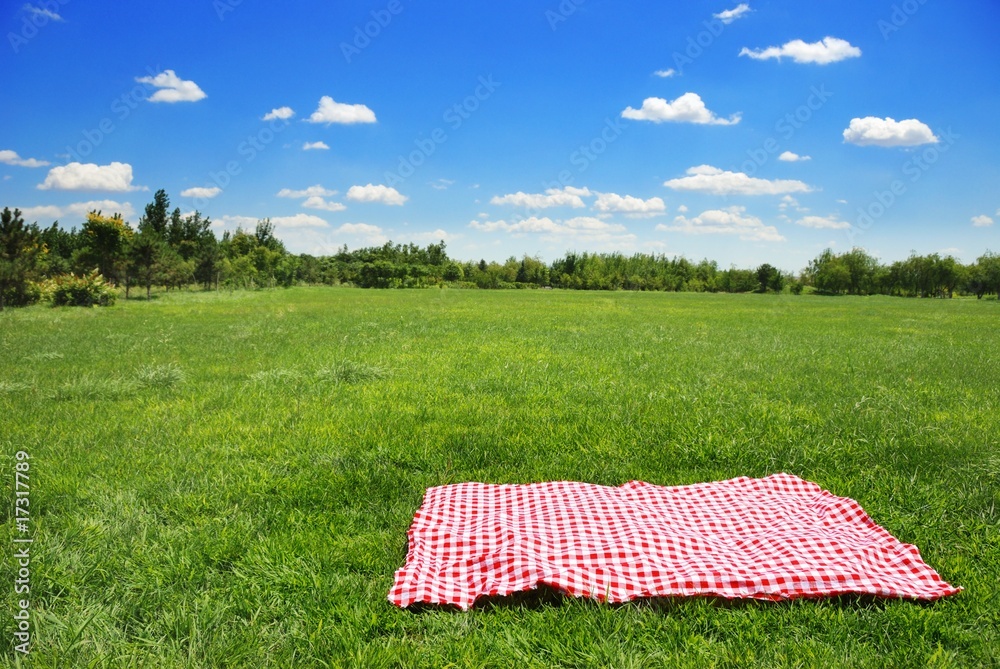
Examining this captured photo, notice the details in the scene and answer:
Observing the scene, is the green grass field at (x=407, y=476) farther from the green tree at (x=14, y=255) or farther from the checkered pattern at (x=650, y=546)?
the green tree at (x=14, y=255)

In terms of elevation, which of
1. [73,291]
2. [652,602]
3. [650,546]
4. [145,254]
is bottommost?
[652,602]

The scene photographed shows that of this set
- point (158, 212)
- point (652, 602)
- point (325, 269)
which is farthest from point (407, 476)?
point (325, 269)

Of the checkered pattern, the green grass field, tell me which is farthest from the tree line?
the checkered pattern

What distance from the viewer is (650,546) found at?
3920 mm

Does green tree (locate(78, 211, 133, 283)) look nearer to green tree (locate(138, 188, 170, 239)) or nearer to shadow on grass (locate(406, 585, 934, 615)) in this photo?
green tree (locate(138, 188, 170, 239))

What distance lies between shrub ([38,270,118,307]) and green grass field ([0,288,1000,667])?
21041mm

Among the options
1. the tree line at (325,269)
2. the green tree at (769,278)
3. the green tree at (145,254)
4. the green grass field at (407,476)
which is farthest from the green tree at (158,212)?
the green tree at (769,278)

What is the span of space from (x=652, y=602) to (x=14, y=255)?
36.0 metres

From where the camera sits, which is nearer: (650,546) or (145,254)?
(650,546)

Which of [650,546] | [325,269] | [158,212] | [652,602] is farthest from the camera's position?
[325,269]

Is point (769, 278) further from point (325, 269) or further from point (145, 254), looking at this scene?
point (145, 254)

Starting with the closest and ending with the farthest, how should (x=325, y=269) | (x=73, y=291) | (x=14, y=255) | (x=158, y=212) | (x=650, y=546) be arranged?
(x=650, y=546), (x=14, y=255), (x=73, y=291), (x=158, y=212), (x=325, y=269)

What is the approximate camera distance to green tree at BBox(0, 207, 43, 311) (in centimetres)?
2819

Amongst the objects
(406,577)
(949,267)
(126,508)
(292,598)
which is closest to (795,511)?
(406,577)
